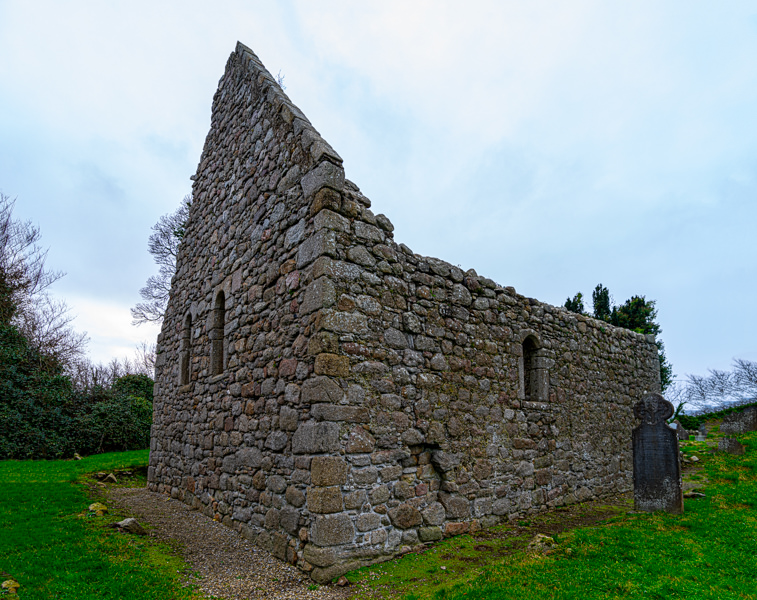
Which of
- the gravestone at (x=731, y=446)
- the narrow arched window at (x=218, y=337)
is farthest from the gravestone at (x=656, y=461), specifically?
the narrow arched window at (x=218, y=337)

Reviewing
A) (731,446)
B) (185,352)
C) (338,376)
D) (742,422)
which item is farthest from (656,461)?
(742,422)

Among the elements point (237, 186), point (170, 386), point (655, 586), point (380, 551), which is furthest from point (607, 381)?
point (170, 386)

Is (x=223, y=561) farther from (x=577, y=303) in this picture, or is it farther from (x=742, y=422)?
(x=577, y=303)

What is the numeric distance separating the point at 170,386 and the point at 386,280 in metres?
6.67

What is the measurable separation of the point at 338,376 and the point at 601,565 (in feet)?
11.8

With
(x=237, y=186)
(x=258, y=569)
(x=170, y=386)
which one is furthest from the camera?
(x=170, y=386)

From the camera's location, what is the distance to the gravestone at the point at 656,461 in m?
7.74

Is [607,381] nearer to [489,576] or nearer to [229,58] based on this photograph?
[489,576]

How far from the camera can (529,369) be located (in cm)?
939

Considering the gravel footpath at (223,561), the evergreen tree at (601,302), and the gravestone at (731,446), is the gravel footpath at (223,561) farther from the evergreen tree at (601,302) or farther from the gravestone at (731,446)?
the evergreen tree at (601,302)

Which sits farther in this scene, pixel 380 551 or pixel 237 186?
pixel 237 186

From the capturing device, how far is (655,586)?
4848 mm

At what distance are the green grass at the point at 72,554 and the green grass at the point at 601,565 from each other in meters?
2.24

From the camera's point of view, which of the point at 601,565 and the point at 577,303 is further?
the point at 577,303
